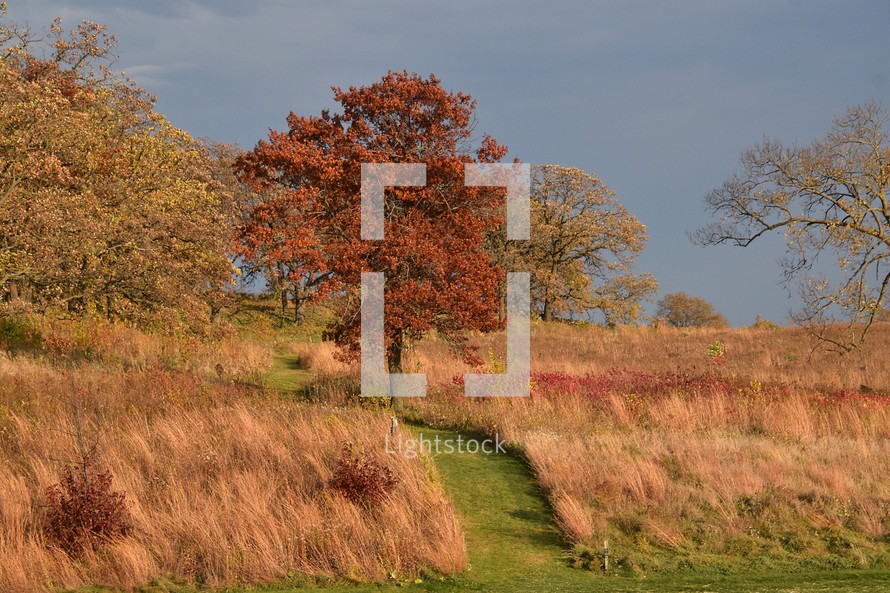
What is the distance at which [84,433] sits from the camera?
44.2 feet

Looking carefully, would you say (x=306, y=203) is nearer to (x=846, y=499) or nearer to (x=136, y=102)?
(x=846, y=499)

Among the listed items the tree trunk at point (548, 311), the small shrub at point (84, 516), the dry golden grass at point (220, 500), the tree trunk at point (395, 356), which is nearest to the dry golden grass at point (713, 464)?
the tree trunk at point (395, 356)

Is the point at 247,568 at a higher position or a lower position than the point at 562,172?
lower

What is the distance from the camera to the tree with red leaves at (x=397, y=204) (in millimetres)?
15562

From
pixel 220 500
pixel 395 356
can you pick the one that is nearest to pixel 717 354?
pixel 395 356

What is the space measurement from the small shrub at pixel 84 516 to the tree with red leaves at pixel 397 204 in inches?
247

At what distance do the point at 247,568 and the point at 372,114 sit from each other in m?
10.1

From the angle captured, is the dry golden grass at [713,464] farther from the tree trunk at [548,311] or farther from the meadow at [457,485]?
the tree trunk at [548,311]

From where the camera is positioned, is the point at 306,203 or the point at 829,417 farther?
the point at 829,417

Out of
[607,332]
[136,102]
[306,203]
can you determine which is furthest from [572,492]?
[607,332]

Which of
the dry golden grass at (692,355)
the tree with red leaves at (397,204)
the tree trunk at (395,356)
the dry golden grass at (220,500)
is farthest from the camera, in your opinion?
the dry golden grass at (692,355)

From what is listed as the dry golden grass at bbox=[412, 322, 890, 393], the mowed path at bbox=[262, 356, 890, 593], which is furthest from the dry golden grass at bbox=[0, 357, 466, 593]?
the dry golden grass at bbox=[412, 322, 890, 393]

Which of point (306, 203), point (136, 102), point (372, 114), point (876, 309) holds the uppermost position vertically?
point (136, 102)

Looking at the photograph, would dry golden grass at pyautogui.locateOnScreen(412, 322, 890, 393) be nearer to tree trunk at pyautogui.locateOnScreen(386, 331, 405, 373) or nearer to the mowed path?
tree trunk at pyautogui.locateOnScreen(386, 331, 405, 373)
